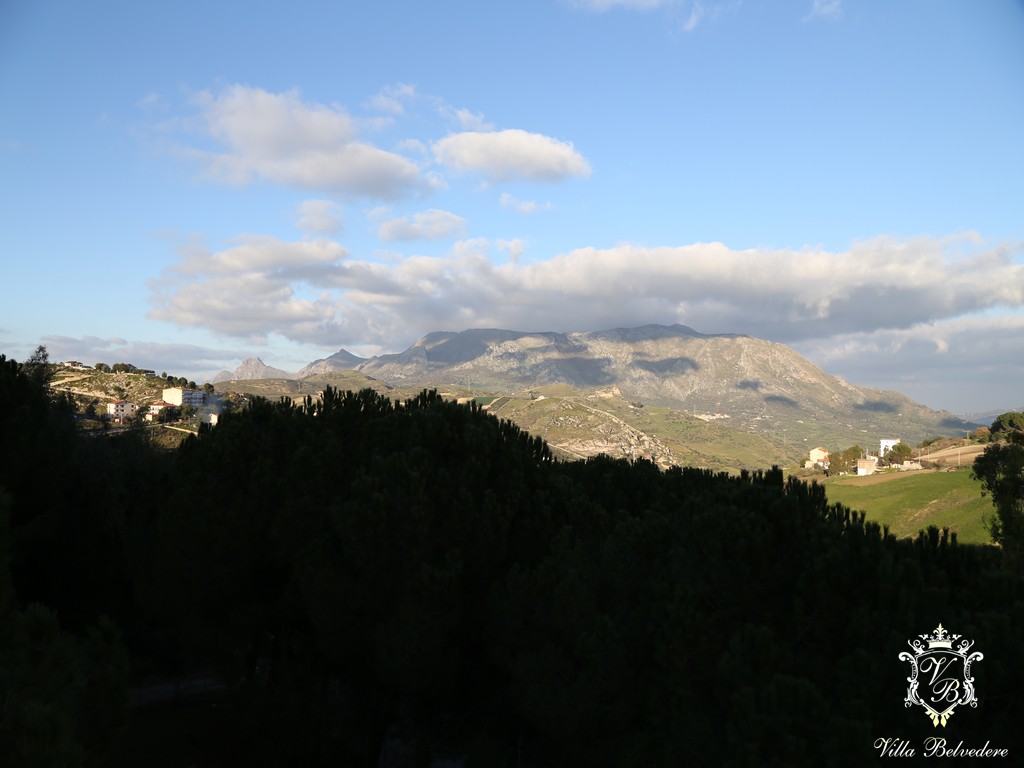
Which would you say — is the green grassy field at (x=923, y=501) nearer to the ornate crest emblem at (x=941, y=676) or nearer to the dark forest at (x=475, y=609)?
the dark forest at (x=475, y=609)

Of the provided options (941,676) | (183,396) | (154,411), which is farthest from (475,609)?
(183,396)

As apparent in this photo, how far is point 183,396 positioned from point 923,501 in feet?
446

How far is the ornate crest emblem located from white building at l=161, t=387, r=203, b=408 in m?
145

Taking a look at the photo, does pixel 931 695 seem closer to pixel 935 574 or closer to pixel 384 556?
pixel 935 574

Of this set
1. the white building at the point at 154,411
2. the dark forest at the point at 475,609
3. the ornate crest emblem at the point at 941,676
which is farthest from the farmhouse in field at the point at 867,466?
the white building at the point at 154,411

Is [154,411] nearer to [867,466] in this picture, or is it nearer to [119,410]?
[119,410]

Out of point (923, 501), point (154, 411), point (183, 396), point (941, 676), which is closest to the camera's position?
point (941, 676)

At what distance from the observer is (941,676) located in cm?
759

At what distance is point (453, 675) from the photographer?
13672mm

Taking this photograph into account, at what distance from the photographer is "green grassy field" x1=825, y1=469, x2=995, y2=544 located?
53875 mm

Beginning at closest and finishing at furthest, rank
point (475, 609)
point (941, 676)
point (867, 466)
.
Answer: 1. point (941, 676)
2. point (475, 609)
3. point (867, 466)

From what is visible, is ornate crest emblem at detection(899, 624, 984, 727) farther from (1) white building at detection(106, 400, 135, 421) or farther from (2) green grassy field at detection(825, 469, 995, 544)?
(1) white building at detection(106, 400, 135, 421)

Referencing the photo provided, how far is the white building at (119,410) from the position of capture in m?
116

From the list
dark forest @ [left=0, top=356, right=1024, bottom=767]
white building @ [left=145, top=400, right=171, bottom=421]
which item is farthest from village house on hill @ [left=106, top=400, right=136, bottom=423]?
dark forest @ [left=0, top=356, right=1024, bottom=767]
